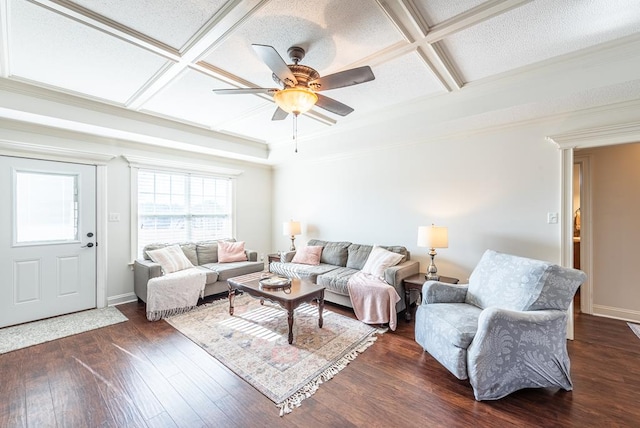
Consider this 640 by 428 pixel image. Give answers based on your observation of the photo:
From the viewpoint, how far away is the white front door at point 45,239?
326cm

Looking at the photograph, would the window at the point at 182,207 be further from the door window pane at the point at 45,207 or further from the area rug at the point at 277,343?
the area rug at the point at 277,343

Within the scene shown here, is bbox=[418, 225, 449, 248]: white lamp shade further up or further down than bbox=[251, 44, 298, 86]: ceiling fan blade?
further down

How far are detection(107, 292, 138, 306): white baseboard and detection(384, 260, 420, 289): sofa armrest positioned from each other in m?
3.71

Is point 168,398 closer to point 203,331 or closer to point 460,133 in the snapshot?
point 203,331

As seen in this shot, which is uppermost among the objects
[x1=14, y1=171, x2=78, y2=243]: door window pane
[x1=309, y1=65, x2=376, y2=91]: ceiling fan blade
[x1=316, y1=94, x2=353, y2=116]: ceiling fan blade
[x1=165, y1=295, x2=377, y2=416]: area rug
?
[x1=309, y1=65, x2=376, y2=91]: ceiling fan blade

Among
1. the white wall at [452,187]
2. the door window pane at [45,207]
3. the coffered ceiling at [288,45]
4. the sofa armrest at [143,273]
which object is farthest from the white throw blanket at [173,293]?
the white wall at [452,187]

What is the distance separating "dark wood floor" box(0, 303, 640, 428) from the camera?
6.05 ft

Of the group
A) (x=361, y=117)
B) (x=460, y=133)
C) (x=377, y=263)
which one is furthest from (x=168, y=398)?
(x=460, y=133)

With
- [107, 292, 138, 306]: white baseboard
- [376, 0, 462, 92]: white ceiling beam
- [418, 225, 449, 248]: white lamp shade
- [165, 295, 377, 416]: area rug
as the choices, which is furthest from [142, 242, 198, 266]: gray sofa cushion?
[376, 0, 462, 92]: white ceiling beam

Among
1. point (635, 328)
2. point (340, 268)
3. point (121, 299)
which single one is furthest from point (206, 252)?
point (635, 328)

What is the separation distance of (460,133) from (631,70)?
1571 millimetres

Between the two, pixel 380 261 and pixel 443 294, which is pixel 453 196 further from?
pixel 443 294

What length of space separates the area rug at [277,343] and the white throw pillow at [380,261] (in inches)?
27.3

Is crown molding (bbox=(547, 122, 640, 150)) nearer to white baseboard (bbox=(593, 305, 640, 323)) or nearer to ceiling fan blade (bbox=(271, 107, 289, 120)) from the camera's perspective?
white baseboard (bbox=(593, 305, 640, 323))
